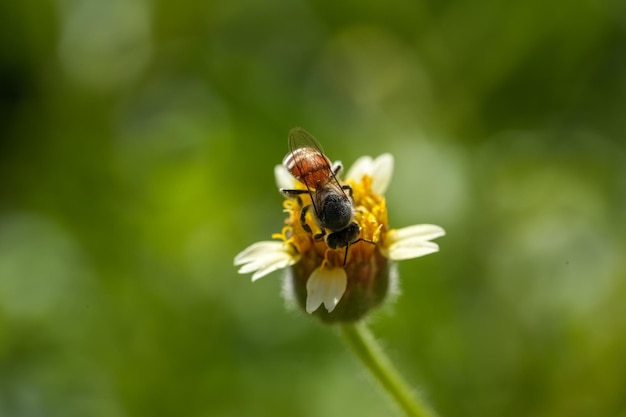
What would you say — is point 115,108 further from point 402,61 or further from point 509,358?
point 509,358

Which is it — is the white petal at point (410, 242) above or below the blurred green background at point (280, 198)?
below

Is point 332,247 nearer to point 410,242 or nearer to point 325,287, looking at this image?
point 325,287

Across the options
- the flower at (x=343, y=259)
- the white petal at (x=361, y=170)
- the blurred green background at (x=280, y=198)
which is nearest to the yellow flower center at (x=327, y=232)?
the flower at (x=343, y=259)

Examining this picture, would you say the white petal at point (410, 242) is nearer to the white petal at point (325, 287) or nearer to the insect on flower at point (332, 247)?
the insect on flower at point (332, 247)

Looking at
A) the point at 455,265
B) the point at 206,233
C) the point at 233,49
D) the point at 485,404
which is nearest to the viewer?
the point at 485,404

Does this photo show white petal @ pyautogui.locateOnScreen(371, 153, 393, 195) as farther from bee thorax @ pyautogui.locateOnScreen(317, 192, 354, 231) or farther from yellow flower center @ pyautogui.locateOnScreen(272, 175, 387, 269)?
bee thorax @ pyautogui.locateOnScreen(317, 192, 354, 231)

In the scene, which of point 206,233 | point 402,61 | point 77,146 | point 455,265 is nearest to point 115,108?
point 77,146
